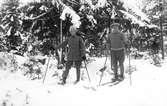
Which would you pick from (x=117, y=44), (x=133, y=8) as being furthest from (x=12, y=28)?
(x=117, y=44)

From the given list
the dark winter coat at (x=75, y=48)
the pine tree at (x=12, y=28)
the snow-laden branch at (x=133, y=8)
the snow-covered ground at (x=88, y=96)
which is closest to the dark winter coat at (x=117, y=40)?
the dark winter coat at (x=75, y=48)

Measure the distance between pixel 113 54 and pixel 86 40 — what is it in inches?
154

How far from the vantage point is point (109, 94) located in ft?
26.4

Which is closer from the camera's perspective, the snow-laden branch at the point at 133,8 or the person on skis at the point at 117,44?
the person on skis at the point at 117,44

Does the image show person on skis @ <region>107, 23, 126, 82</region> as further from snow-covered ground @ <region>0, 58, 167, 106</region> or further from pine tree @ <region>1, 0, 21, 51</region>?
pine tree @ <region>1, 0, 21, 51</region>

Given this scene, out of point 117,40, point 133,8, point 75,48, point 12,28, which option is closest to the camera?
point 75,48

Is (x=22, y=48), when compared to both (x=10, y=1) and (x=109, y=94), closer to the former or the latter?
(x=10, y=1)

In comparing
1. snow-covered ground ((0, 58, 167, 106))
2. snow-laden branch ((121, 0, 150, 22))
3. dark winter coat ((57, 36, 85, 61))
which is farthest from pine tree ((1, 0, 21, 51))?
snow-covered ground ((0, 58, 167, 106))

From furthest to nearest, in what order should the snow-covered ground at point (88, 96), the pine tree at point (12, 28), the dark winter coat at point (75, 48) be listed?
the pine tree at point (12, 28) < the dark winter coat at point (75, 48) < the snow-covered ground at point (88, 96)

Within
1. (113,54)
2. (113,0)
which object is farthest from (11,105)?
(113,0)

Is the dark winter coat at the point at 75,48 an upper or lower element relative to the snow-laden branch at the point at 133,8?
lower

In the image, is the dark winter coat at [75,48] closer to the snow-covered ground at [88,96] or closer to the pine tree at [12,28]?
the snow-covered ground at [88,96]

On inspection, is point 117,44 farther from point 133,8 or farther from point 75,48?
point 133,8

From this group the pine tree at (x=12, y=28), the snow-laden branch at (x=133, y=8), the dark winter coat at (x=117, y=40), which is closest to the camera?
the dark winter coat at (x=117, y=40)
